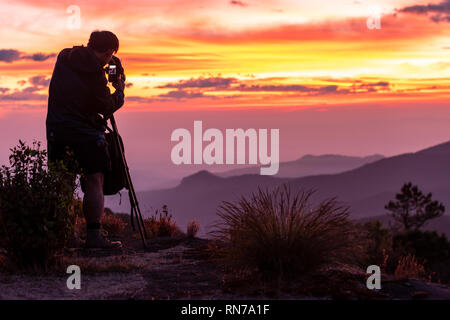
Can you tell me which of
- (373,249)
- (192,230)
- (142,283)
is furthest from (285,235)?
(373,249)

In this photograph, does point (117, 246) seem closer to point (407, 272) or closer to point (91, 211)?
point (91, 211)

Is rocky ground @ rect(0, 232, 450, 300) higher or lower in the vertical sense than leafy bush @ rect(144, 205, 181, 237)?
lower

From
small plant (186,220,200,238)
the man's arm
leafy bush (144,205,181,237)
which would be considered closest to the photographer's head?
the man's arm

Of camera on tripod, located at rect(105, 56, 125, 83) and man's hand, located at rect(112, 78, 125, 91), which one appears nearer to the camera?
camera on tripod, located at rect(105, 56, 125, 83)

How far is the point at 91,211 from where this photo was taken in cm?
859

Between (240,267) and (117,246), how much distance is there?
2.76 meters

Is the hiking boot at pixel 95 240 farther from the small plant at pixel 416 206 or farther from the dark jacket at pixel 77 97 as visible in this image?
the small plant at pixel 416 206

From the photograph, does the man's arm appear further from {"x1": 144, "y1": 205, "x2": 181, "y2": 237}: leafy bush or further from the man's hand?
{"x1": 144, "y1": 205, "x2": 181, "y2": 237}: leafy bush

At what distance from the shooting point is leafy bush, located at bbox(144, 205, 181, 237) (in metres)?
11.6

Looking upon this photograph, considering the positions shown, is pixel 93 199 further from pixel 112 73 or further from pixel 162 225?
pixel 162 225

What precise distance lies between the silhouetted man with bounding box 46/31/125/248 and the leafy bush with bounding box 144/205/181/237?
311 centimetres

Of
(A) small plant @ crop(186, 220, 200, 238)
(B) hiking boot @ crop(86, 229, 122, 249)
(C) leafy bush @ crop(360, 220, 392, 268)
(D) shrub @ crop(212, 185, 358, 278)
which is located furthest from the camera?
(A) small plant @ crop(186, 220, 200, 238)

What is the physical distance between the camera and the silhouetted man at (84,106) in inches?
327
